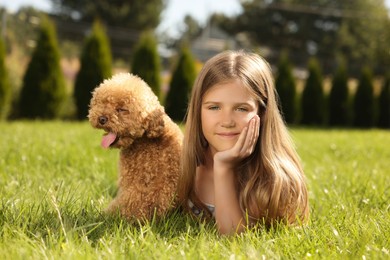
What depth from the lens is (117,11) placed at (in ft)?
115

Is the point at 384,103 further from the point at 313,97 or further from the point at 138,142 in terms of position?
the point at 138,142

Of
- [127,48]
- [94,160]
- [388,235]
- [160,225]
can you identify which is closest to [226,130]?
[160,225]

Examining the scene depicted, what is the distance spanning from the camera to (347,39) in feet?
143

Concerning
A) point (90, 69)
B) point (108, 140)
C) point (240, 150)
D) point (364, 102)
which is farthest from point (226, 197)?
point (364, 102)

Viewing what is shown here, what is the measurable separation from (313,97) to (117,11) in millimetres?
22657

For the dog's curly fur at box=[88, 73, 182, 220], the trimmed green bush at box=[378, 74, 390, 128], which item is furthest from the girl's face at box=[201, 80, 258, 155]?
A: the trimmed green bush at box=[378, 74, 390, 128]

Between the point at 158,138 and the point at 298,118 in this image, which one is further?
the point at 298,118

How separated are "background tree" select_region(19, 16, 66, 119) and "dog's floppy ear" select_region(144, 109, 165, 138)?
33.7ft

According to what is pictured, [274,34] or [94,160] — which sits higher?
[274,34]

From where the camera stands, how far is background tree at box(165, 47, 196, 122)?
1366 cm

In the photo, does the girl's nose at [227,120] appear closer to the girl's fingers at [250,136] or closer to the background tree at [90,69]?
the girl's fingers at [250,136]

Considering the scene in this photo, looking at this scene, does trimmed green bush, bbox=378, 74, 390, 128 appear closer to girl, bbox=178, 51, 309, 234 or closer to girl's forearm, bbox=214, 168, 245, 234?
girl, bbox=178, 51, 309, 234

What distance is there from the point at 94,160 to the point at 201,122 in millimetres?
2132

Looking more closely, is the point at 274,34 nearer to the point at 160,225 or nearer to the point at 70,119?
the point at 70,119
